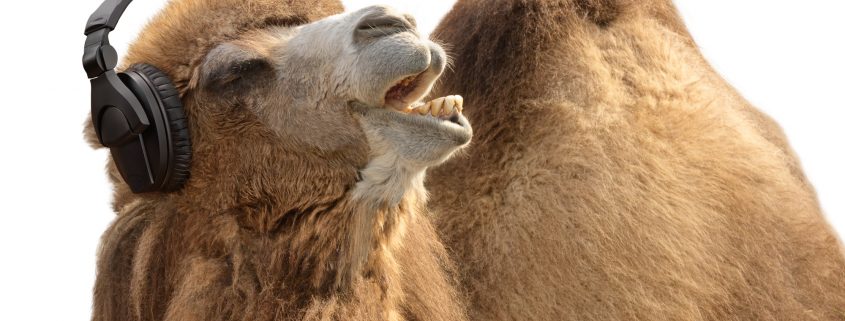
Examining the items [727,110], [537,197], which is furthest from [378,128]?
[727,110]

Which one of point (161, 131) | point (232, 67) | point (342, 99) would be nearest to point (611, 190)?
point (342, 99)

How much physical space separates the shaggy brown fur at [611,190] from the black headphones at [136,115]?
84cm

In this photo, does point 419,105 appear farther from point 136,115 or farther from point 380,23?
point 136,115

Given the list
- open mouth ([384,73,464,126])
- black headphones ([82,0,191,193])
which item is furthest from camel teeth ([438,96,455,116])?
black headphones ([82,0,191,193])

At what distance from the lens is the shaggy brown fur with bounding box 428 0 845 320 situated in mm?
3098

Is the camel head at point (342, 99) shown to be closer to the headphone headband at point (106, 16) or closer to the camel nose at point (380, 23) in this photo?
the camel nose at point (380, 23)

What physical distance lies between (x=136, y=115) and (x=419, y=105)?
695mm

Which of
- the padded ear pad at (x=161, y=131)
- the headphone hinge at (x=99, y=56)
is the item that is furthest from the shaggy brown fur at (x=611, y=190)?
the headphone hinge at (x=99, y=56)

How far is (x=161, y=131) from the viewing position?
281cm

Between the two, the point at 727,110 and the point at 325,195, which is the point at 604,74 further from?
the point at 325,195

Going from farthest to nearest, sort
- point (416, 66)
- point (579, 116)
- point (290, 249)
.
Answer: point (579, 116) < point (290, 249) < point (416, 66)

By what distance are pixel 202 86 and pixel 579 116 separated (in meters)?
1.09

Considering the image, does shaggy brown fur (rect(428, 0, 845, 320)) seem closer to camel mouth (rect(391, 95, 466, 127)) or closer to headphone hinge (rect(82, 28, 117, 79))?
camel mouth (rect(391, 95, 466, 127))

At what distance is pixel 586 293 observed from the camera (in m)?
3.07
